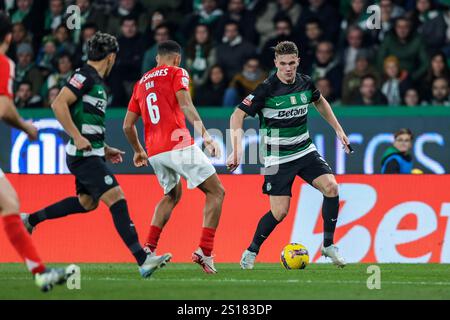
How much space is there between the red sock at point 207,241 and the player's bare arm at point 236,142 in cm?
65

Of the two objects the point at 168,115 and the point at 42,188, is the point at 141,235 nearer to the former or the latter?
the point at 42,188

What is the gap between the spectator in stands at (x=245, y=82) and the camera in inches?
720

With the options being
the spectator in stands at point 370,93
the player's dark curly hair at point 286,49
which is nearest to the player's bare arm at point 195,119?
the player's dark curly hair at point 286,49

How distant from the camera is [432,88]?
1780cm

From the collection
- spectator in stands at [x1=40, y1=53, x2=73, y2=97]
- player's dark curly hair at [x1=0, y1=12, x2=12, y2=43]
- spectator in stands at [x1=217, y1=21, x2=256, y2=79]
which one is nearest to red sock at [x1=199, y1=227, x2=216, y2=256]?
player's dark curly hair at [x1=0, y1=12, x2=12, y2=43]

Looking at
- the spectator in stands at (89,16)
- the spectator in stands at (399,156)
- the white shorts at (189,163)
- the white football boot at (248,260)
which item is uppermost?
the spectator in stands at (89,16)

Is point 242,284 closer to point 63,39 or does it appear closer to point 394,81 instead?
point 394,81

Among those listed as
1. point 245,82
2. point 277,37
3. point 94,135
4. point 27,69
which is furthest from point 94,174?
point 27,69

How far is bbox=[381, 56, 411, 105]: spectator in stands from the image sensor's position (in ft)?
59.0

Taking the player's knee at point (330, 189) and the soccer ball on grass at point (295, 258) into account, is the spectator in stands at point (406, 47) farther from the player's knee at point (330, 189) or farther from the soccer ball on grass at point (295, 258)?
the soccer ball on grass at point (295, 258)
